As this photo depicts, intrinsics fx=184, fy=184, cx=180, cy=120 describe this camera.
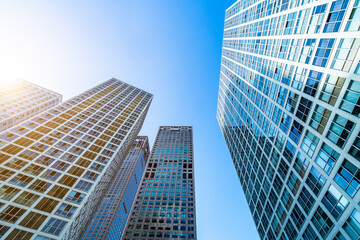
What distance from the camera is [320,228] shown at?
30984 millimetres

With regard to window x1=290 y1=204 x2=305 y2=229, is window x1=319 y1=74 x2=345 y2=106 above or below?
above

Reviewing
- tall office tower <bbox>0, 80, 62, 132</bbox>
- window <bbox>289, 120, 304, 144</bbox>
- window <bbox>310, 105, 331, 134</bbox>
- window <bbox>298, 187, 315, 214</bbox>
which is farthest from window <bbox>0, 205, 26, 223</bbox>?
window <bbox>310, 105, 331, 134</bbox>

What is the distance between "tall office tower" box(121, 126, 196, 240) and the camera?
73188mm

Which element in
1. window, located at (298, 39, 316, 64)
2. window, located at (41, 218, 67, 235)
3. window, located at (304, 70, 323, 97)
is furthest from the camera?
window, located at (41, 218, 67, 235)

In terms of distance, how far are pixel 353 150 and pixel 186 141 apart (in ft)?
362

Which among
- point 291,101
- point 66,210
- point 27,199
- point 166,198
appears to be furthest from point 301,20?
point 166,198

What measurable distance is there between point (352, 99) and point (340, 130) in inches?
196

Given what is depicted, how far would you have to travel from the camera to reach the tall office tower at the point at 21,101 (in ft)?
259

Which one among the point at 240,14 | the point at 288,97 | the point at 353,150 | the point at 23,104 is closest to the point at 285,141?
the point at 288,97

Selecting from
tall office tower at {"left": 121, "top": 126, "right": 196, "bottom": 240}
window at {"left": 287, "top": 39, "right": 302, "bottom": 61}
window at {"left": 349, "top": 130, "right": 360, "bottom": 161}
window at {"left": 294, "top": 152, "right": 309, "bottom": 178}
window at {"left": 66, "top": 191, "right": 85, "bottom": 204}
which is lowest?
tall office tower at {"left": 121, "top": 126, "right": 196, "bottom": 240}

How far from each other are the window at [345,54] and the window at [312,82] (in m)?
3.62

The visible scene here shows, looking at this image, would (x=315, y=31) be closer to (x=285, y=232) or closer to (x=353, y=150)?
(x=353, y=150)

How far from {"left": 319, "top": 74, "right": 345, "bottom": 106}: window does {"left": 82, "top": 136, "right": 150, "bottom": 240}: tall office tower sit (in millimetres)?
133944

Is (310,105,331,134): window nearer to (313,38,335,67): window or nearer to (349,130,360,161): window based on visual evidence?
(349,130,360,161): window
